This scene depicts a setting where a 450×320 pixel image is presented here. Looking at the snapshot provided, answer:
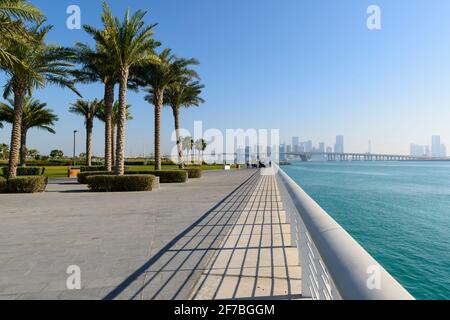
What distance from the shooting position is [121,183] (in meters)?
16.8

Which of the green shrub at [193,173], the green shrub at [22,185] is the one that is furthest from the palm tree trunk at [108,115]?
the green shrub at [193,173]

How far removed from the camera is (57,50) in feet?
59.3

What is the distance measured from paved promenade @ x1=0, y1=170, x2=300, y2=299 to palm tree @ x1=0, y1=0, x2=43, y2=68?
6431 millimetres

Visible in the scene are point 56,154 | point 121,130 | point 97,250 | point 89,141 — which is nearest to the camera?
point 97,250

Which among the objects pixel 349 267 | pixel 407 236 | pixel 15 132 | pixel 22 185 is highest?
pixel 15 132

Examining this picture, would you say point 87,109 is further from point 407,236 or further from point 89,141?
point 407,236

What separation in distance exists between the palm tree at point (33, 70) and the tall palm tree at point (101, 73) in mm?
1666

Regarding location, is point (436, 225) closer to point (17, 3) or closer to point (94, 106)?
point (17, 3)

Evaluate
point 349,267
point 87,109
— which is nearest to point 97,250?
point 349,267

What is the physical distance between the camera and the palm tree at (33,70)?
→ 16.3 metres

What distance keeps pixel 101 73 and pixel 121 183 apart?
30.9 ft

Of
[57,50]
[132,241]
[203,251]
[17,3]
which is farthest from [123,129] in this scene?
[203,251]

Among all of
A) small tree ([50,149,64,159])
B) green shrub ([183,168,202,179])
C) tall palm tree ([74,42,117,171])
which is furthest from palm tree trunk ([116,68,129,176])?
small tree ([50,149,64,159])
